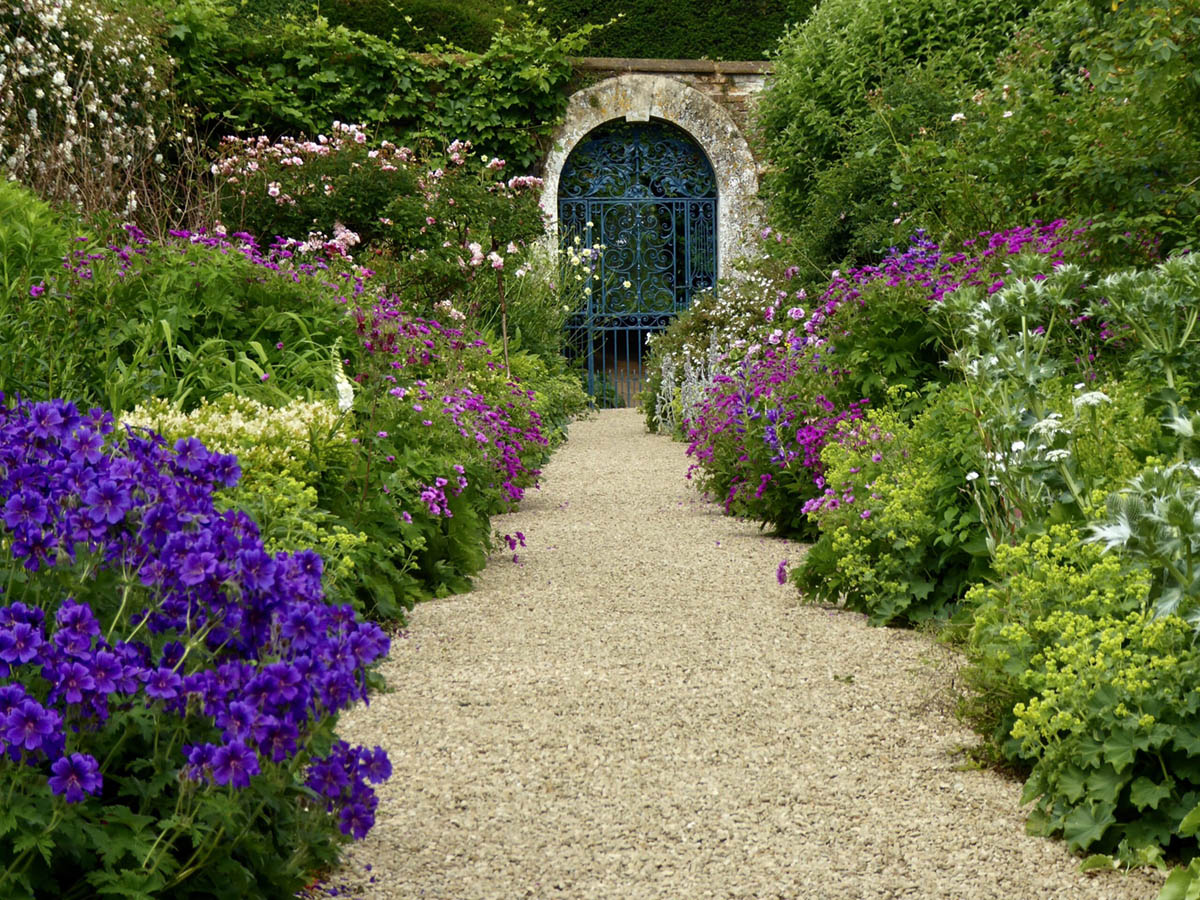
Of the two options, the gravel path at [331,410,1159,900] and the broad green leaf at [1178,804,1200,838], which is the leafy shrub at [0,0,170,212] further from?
the broad green leaf at [1178,804,1200,838]

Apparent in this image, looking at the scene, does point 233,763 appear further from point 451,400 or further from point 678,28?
point 678,28

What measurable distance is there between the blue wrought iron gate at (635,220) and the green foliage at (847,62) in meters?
3.27

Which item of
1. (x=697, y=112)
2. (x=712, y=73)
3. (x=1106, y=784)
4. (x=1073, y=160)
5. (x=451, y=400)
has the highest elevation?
(x=712, y=73)

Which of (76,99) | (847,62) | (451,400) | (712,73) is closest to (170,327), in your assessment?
(451,400)

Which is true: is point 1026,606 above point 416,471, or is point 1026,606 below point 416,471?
below

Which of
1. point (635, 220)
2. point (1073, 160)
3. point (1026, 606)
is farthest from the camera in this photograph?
point (635, 220)

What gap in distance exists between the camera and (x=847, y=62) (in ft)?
30.1

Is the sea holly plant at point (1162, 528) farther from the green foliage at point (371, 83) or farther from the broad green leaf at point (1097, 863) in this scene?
the green foliage at point (371, 83)

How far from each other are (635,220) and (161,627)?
11.8 m

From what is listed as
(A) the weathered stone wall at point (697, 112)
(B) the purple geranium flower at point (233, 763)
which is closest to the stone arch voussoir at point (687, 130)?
(A) the weathered stone wall at point (697, 112)

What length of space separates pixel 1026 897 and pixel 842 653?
59.0 inches

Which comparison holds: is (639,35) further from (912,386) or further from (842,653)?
(842,653)

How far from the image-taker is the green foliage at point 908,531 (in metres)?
3.87

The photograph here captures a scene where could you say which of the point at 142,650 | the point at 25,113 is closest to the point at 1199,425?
the point at 142,650
